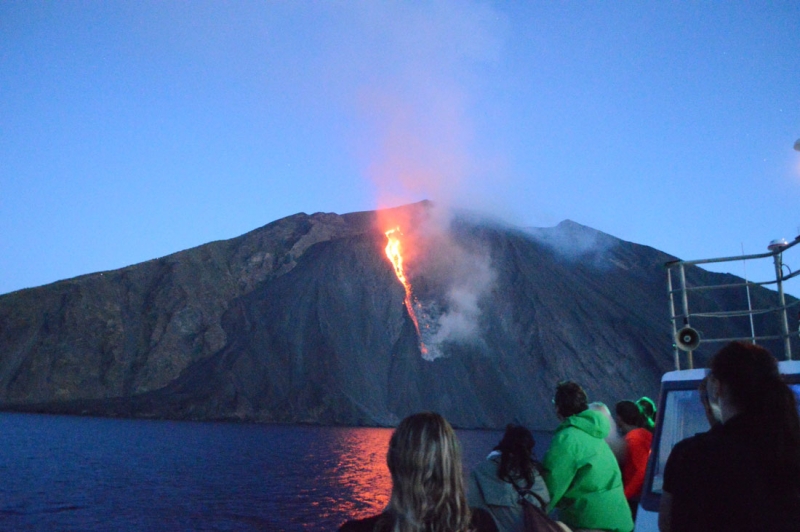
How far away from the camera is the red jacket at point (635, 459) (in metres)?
5.16

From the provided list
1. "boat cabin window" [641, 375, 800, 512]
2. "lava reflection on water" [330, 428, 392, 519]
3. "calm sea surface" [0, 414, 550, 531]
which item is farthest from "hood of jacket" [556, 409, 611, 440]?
"calm sea surface" [0, 414, 550, 531]

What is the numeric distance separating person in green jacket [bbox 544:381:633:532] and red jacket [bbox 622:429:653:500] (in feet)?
3.31

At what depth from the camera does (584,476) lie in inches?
161

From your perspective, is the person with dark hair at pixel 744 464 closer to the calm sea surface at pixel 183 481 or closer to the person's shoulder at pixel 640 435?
the person's shoulder at pixel 640 435

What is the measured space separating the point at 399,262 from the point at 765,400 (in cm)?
8765

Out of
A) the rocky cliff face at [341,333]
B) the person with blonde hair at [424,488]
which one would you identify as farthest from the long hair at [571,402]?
the rocky cliff face at [341,333]

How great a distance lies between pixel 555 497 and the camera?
401 centimetres

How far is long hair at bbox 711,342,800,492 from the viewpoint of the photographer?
2357 mm

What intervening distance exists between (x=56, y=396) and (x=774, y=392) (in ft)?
276

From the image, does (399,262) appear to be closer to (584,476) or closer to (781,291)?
(781,291)

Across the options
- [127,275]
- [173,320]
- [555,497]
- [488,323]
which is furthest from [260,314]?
[555,497]

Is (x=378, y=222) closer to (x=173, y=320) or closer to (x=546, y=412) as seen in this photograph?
(x=173, y=320)

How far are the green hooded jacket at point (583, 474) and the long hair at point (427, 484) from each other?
1760 millimetres

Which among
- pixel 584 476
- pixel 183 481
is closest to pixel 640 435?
pixel 584 476
